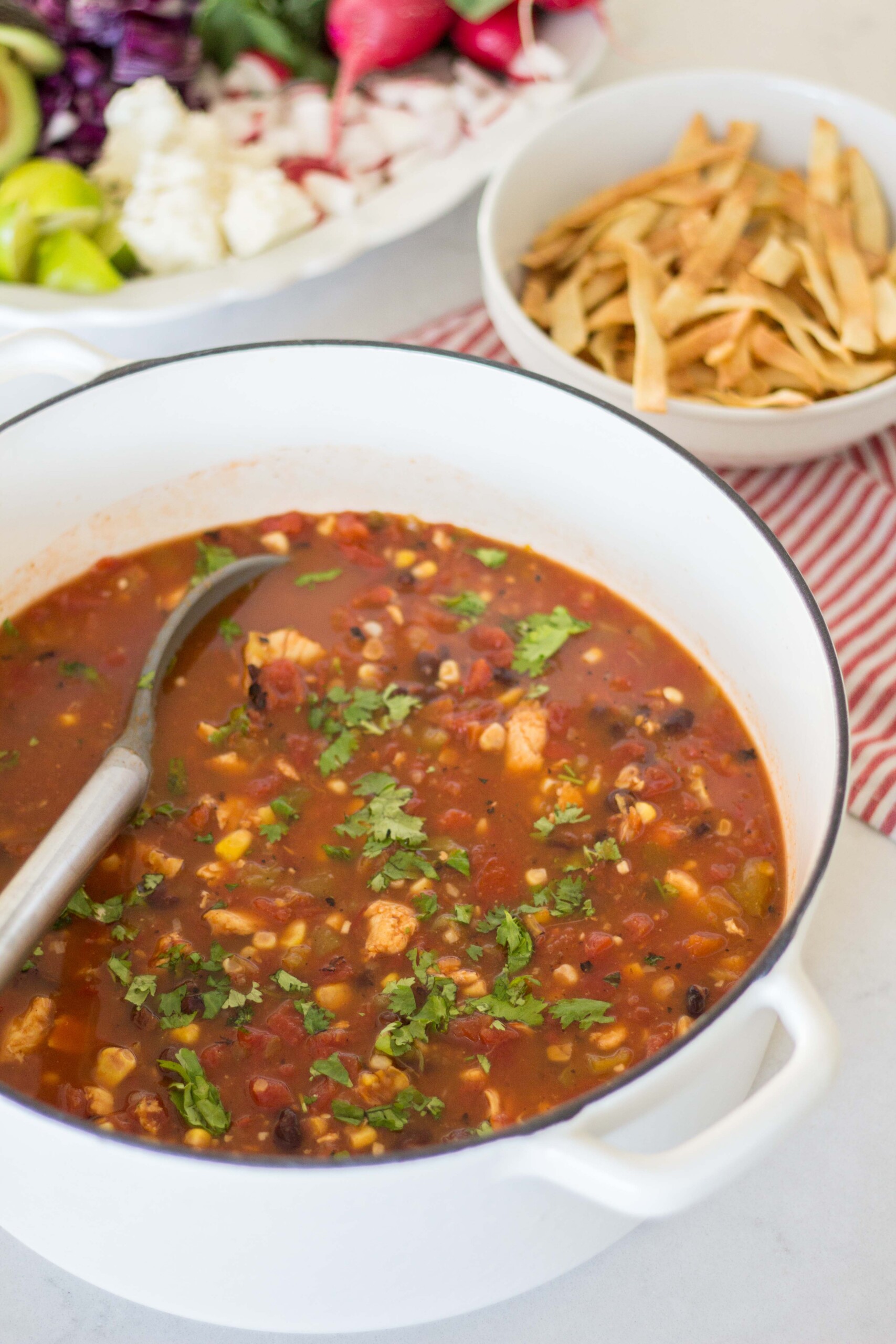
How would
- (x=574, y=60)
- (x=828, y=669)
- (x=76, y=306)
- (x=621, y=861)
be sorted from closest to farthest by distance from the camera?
(x=828, y=669)
(x=621, y=861)
(x=76, y=306)
(x=574, y=60)

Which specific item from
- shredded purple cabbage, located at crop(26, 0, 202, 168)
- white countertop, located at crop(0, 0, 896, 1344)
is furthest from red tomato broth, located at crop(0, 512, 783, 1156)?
shredded purple cabbage, located at crop(26, 0, 202, 168)

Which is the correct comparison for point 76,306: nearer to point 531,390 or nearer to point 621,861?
point 531,390

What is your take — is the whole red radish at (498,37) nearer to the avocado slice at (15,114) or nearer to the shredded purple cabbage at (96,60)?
the shredded purple cabbage at (96,60)

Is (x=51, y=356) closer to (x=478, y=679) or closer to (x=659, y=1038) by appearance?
(x=478, y=679)

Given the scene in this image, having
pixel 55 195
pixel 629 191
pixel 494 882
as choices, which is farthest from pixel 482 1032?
pixel 55 195

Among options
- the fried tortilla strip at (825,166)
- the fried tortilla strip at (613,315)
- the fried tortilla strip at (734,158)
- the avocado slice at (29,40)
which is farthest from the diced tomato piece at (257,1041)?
the avocado slice at (29,40)

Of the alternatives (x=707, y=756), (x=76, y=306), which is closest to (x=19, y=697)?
(x=76, y=306)

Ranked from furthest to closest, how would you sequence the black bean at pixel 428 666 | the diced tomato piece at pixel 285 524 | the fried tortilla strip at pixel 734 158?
the fried tortilla strip at pixel 734 158 < the diced tomato piece at pixel 285 524 < the black bean at pixel 428 666
